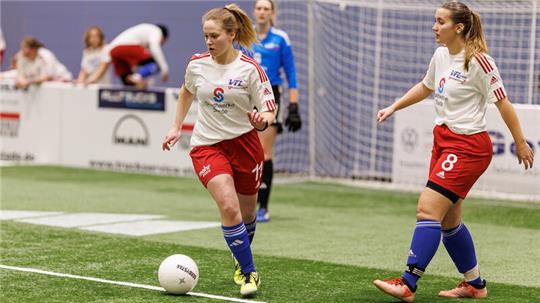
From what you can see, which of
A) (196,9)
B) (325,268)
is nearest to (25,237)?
(325,268)

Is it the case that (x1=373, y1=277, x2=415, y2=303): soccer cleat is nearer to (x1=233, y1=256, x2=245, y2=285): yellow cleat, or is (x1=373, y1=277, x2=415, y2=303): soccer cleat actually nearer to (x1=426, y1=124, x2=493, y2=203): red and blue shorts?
(x1=426, y1=124, x2=493, y2=203): red and blue shorts

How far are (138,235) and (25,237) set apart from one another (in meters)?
1.01

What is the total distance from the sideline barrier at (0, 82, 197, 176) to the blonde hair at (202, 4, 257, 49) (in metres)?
7.65

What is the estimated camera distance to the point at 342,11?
15734mm

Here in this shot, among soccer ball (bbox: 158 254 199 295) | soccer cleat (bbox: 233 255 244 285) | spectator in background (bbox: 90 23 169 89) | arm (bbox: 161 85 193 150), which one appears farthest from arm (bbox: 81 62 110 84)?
soccer ball (bbox: 158 254 199 295)

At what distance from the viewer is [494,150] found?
13.3 metres

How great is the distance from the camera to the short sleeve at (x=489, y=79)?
703 cm

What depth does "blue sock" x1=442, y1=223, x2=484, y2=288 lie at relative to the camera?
7402 mm

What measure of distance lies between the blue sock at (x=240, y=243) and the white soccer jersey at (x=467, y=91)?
57.3 inches

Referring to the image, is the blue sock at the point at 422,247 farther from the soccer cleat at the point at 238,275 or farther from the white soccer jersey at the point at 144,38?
the white soccer jersey at the point at 144,38

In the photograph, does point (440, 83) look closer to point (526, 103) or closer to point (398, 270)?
point (398, 270)

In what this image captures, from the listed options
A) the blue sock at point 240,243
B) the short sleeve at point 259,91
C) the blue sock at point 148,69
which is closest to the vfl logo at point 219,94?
the short sleeve at point 259,91

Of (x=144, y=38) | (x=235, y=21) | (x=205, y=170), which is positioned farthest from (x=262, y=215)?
(x=144, y=38)

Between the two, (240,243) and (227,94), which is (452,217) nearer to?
(240,243)
